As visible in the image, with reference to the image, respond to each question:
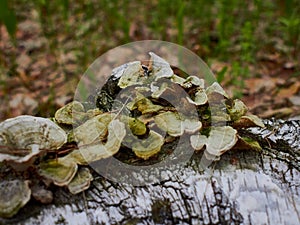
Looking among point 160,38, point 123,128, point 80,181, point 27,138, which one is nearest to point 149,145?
point 123,128

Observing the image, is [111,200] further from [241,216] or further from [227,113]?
[227,113]

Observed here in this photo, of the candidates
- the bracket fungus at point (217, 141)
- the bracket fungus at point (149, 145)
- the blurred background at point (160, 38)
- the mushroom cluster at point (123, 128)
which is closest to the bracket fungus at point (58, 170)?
the mushroom cluster at point (123, 128)

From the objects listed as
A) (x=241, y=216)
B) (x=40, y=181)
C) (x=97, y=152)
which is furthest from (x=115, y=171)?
(x=241, y=216)

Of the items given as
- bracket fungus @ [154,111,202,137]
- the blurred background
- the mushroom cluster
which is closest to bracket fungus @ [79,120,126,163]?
the mushroom cluster

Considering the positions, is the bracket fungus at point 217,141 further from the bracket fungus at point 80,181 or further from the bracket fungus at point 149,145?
the bracket fungus at point 80,181

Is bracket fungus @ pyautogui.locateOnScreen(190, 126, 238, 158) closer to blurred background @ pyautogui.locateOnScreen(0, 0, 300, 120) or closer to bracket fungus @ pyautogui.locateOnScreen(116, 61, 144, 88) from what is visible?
bracket fungus @ pyautogui.locateOnScreen(116, 61, 144, 88)

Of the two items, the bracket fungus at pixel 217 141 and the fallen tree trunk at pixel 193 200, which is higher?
the bracket fungus at pixel 217 141

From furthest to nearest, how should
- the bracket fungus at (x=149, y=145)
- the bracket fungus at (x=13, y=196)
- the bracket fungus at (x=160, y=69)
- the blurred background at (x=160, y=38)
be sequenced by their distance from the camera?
1. the blurred background at (x=160, y=38)
2. the bracket fungus at (x=160, y=69)
3. the bracket fungus at (x=149, y=145)
4. the bracket fungus at (x=13, y=196)
